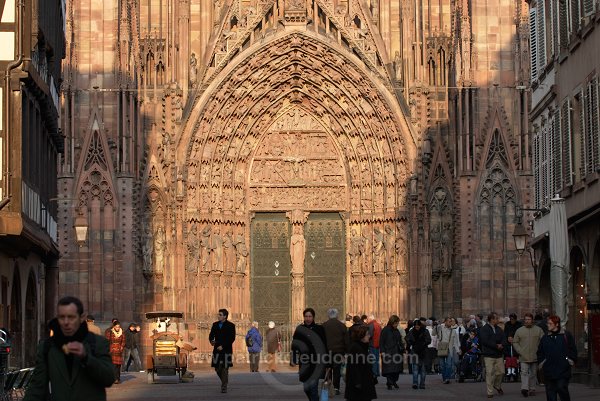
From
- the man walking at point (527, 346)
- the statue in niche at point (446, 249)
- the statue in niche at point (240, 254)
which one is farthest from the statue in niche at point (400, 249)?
the man walking at point (527, 346)

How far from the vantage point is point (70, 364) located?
10.9 m

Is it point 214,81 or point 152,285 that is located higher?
point 214,81

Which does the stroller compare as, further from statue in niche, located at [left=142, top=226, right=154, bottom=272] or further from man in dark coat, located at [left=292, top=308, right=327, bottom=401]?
statue in niche, located at [left=142, top=226, right=154, bottom=272]

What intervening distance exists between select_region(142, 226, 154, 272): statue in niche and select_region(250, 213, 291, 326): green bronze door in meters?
4.61

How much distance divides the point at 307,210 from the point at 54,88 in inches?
566

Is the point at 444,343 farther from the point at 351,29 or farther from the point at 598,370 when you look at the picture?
the point at 351,29

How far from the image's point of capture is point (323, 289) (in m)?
51.0

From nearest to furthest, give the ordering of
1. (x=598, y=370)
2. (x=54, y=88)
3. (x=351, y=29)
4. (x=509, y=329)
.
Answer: (x=598, y=370)
(x=509, y=329)
(x=54, y=88)
(x=351, y=29)

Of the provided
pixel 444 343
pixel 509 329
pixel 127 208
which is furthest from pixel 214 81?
pixel 509 329

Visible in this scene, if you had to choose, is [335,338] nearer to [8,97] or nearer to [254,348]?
[8,97]

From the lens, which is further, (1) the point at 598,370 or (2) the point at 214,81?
(2) the point at 214,81

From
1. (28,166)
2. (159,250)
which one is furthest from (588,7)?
(159,250)

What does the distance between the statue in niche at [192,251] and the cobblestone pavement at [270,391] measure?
10.3 m

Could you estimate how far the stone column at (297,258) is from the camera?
5075 centimetres
